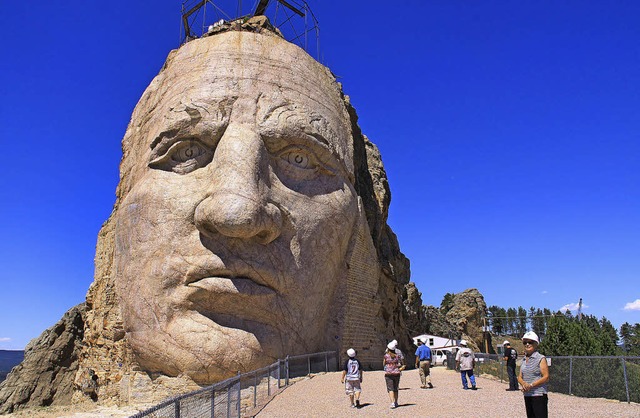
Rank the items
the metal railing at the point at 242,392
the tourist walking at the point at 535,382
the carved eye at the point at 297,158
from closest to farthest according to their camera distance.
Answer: the metal railing at the point at 242,392, the tourist walking at the point at 535,382, the carved eye at the point at 297,158

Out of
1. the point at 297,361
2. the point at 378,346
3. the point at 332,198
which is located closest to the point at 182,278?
the point at 297,361

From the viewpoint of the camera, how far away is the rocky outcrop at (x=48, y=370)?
59.1 feet

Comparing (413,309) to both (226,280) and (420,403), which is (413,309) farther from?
(420,403)

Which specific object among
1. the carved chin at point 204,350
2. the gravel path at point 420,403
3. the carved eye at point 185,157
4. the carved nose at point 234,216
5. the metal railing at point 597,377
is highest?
the carved eye at point 185,157

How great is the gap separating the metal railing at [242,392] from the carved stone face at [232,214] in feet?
1.55

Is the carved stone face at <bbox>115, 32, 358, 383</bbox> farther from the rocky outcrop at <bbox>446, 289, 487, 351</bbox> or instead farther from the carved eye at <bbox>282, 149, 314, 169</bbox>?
the rocky outcrop at <bbox>446, 289, 487, 351</bbox>

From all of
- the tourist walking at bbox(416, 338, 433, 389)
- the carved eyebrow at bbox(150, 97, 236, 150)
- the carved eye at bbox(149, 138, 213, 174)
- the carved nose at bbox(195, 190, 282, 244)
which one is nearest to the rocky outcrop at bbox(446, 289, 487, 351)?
the tourist walking at bbox(416, 338, 433, 389)

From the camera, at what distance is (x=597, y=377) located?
11172 millimetres

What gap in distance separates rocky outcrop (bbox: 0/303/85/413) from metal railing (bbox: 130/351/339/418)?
9.10 metres

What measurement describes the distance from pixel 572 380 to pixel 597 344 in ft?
35.3

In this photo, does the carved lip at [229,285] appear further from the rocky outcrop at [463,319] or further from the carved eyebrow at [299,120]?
the rocky outcrop at [463,319]

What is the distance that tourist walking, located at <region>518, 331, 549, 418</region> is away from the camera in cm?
652

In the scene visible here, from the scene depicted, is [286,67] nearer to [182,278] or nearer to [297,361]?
[182,278]

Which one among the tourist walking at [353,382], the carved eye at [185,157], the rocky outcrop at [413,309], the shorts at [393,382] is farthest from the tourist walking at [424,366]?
the rocky outcrop at [413,309]
